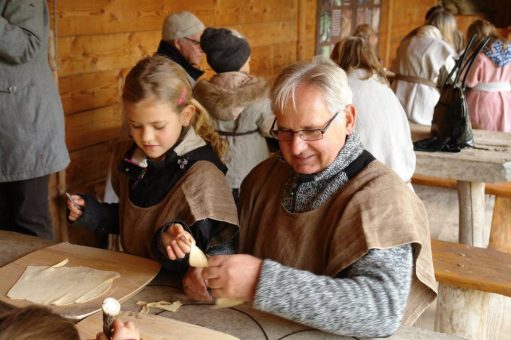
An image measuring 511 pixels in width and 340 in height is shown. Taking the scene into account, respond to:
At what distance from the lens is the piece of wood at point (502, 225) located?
3443mm

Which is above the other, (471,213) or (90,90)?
(90,90)

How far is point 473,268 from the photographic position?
7.77 feet

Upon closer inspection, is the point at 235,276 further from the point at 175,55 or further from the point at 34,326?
the point at 175,55

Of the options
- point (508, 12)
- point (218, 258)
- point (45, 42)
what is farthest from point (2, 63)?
point (508, 12)

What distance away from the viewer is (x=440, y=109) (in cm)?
315

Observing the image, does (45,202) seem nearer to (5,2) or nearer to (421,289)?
(5,2)

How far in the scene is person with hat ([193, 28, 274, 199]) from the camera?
2.99 meters

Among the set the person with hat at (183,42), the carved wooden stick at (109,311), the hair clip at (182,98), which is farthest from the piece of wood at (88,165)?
the carved wooden stick at (109,311)

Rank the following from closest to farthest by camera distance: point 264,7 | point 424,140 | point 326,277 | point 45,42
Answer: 1. point 326,277
2. point 45,42
3. point 424,140
4. point 264,7

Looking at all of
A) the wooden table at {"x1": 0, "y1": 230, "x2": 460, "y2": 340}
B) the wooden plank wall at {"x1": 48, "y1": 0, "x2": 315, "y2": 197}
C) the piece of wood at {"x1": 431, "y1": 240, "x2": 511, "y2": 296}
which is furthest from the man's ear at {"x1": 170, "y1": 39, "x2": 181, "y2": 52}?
the wooden table at {"x1": 0, "y1": 230, "x2": 460, "y2": 340}

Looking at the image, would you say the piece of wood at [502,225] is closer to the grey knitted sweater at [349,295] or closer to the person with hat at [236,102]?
the person with hat at [236,102]

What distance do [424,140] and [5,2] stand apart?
7.17 feet

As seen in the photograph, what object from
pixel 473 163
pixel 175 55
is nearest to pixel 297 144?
pixel 473 163

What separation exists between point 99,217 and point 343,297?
932 mm
